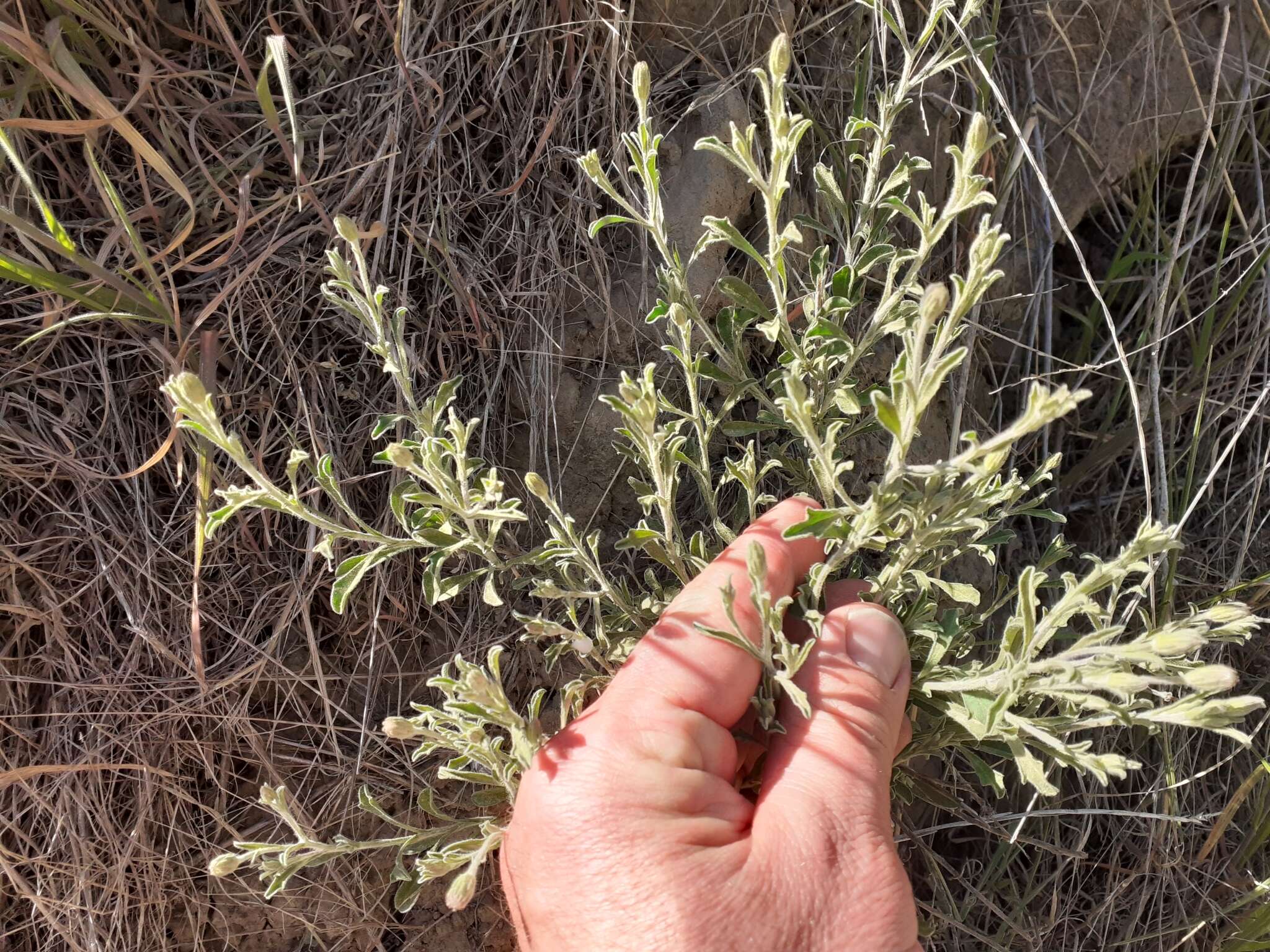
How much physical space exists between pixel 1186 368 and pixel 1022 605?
161 centimetres

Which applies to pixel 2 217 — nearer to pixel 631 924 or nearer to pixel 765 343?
pixel 765 343

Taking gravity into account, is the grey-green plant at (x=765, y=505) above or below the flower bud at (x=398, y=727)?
above

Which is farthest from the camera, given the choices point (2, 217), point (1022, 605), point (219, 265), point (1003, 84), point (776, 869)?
point (1003, 84)

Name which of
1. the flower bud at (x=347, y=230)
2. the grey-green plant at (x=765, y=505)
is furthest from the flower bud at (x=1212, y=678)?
the flower bud at (x=347, y=230)

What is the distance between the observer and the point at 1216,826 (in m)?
2.45

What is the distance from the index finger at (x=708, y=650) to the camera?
5.67ft

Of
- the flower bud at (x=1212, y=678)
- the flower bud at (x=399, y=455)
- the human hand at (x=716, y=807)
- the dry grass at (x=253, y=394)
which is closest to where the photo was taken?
the flower bud at (x=1212, y=678)

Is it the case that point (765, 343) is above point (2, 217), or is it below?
below

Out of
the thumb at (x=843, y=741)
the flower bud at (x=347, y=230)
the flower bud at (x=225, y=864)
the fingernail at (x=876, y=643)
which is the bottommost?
the flower bud at (x=225, y=864)

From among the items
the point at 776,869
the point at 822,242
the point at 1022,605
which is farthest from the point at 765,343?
the point at 776,869

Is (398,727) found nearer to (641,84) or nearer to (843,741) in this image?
(843,741)

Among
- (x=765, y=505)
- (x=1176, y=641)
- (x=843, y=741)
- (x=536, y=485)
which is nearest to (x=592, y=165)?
(x=536, y=485)

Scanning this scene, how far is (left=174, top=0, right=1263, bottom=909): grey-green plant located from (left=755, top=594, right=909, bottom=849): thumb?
0.23 feet

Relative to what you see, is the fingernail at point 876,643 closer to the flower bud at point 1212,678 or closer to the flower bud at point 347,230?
the flower bud at point 1212,678
